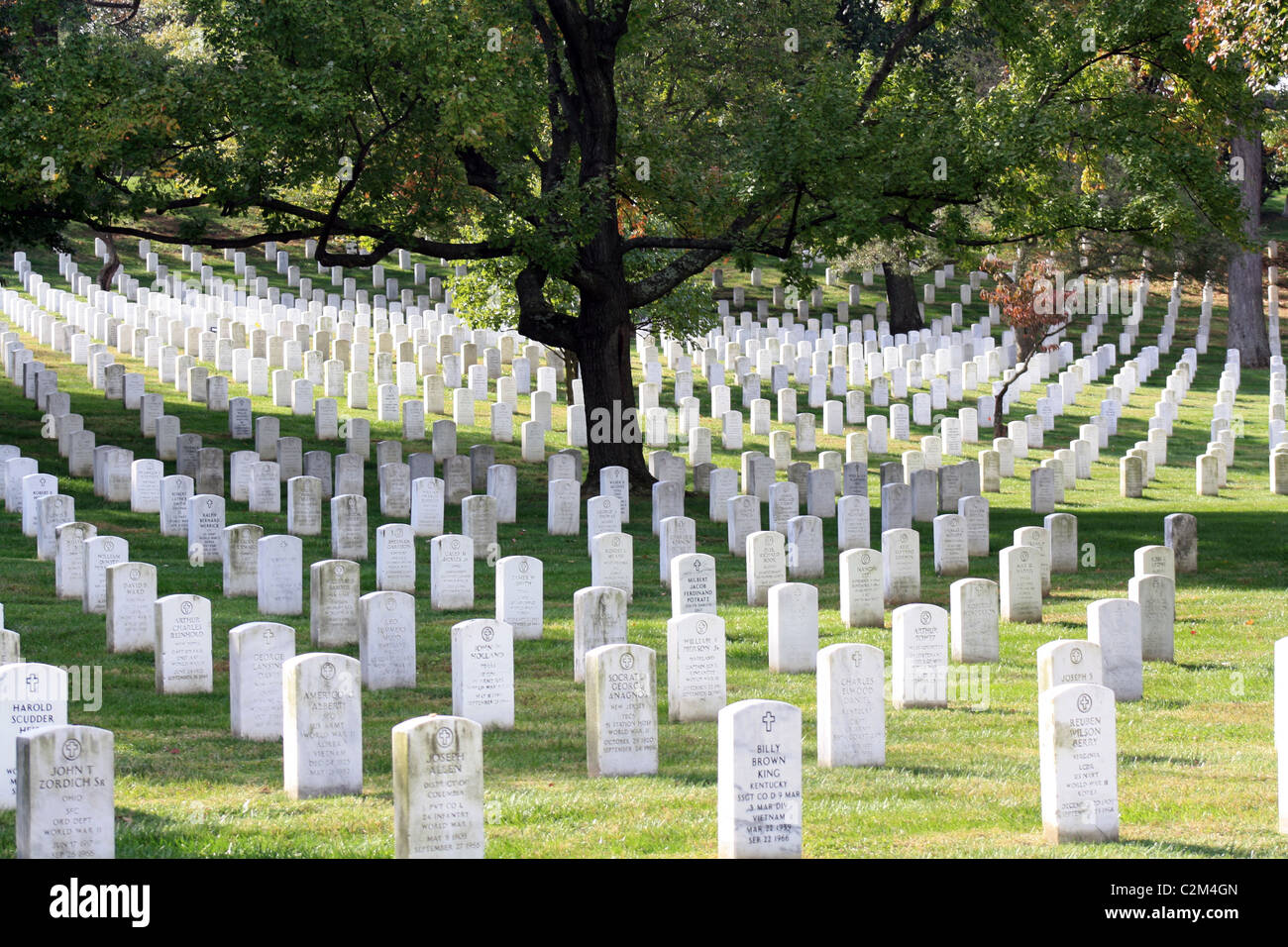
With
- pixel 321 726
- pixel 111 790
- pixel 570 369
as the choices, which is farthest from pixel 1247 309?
pixel 111 790

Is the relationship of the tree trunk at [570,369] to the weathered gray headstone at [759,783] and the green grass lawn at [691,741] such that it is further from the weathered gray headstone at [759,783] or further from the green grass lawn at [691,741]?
the weathered gray headstone at [759,783]

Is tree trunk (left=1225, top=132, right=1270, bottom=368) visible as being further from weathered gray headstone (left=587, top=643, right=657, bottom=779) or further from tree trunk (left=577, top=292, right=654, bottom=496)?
weathered gray headstone (left=587, top=643, right=657, bottom=779)

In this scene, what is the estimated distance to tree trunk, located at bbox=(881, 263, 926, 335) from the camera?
40281 millimetres

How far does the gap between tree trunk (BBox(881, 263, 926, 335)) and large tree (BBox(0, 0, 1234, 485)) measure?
15.8 m

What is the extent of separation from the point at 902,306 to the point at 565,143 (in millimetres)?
18683

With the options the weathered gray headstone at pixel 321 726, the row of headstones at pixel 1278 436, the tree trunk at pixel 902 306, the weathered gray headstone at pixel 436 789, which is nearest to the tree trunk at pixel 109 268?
the tree trunk at pixel 902 306

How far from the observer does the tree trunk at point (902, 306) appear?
132 ft

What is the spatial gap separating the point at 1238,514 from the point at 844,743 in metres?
14.5

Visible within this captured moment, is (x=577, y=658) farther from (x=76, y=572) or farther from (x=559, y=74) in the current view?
(x=559, y=74)

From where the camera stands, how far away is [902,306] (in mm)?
40438

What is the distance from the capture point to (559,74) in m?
23.1

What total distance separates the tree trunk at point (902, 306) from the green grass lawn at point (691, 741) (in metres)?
21.1

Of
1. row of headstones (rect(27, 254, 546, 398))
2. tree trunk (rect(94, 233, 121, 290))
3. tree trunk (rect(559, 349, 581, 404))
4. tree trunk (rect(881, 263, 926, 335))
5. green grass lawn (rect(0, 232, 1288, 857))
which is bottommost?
green grass lawn (rect(0, 232, 1288, 857))

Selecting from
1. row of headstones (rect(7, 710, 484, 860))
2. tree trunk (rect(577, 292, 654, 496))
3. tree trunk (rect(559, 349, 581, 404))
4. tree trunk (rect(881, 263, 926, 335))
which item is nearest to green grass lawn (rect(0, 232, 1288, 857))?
row of headstones (rect(7, 710, 484, 860))
